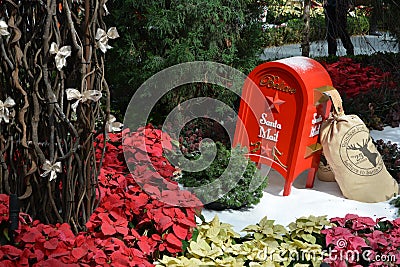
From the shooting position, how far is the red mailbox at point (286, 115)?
4.00 meters

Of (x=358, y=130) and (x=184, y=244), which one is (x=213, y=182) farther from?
(x=358, y=130)

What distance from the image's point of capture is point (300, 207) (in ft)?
13.0

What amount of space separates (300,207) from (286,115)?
28.3 inches

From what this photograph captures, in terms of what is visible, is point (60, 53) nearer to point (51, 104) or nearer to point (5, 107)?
point (51, 104)

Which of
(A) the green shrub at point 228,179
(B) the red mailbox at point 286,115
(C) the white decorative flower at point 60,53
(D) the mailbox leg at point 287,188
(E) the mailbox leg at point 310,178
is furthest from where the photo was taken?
(E) the mailbox leg at point 310,178

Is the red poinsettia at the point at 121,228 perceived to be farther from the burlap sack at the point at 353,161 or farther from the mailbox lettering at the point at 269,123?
the burlap sack at the point at 353,161

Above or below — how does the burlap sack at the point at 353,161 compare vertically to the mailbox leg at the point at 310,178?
Result: above

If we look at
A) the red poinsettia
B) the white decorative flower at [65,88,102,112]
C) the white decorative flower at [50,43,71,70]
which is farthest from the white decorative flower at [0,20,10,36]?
the red poinsettia

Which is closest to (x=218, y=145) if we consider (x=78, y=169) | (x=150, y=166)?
Answer: (x=150, y=166)

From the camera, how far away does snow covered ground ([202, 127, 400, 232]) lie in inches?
149

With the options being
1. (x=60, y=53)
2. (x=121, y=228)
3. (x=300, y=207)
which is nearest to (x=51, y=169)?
(x=121, y=228)

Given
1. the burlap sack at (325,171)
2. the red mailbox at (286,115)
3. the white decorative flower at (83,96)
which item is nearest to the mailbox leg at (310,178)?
the red mailbox at (286,115)

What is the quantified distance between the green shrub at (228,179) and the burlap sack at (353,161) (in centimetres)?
62

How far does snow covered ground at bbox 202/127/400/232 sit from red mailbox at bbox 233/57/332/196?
0.11 metres
